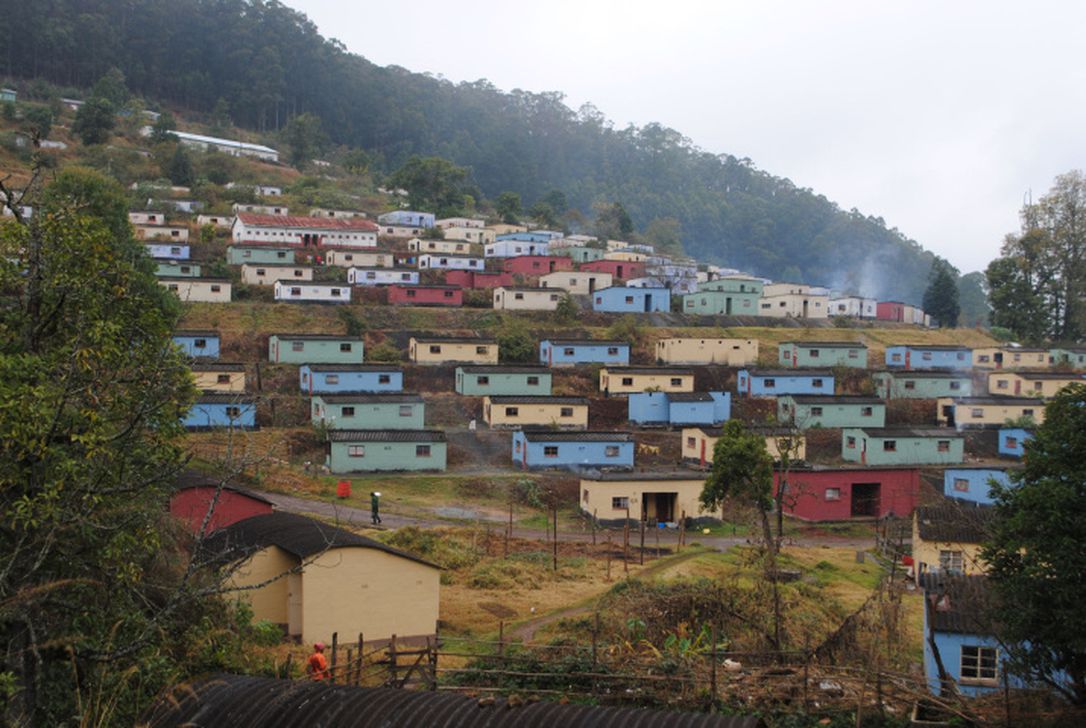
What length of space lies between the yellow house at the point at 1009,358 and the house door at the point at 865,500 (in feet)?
84.5

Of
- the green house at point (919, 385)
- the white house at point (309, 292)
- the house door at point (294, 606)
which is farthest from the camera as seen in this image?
the white house at point (309, 292)

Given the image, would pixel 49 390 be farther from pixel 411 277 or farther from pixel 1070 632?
pixel 411 277

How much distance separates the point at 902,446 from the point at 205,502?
31.1 metres

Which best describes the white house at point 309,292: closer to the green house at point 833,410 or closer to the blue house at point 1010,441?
the green house at point 833,410

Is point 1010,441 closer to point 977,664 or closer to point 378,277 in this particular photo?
point 977,664

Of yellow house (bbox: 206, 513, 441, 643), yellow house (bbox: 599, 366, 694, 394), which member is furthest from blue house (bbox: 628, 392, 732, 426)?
yellow house (bbox: 206, 513, 441, 643)

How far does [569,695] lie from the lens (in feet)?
42.5

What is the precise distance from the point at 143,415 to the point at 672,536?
25.1 metres

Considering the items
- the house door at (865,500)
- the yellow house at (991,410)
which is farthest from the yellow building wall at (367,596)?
the yellow house at (991,410)

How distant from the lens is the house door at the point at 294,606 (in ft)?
55.6

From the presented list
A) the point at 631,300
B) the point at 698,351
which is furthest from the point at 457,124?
the point at 698,351

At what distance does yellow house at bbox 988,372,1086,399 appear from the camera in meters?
50.4

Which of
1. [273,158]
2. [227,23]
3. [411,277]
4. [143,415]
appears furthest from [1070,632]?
[227,23]

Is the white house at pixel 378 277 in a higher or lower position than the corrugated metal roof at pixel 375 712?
higher
